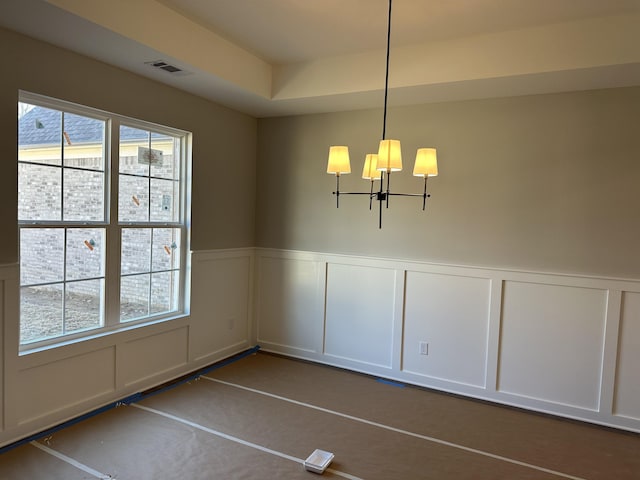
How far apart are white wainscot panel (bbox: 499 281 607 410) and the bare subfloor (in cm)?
24

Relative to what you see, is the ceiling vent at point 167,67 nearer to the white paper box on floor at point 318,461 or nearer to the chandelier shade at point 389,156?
the chandelier shade at point 389,156

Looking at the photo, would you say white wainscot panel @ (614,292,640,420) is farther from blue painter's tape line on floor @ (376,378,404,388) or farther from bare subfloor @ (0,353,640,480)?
blue painter's tape line on floor @ (376,378,404,388)

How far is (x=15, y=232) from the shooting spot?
9.02 ft

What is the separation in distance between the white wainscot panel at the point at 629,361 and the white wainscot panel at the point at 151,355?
3.65 meters

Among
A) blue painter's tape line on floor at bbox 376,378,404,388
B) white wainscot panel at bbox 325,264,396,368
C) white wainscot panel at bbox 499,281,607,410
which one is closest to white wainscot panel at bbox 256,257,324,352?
white wainscot panel at bbox 325,264,396,368

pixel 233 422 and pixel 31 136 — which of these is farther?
pixel 233 422

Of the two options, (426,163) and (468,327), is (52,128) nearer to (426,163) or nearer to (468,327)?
(426,163)

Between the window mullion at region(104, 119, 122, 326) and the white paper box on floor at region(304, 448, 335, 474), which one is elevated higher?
the window mullion at region(104, 119, 122, 326)

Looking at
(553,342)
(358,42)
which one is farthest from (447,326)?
(358,42)

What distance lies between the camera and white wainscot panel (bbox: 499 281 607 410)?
3.41 metres

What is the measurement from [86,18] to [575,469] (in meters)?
4.05

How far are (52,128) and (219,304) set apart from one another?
2200 millimetres

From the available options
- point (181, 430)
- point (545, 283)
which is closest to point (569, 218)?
point (545, 283)

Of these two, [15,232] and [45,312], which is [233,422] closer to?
[45,312]
